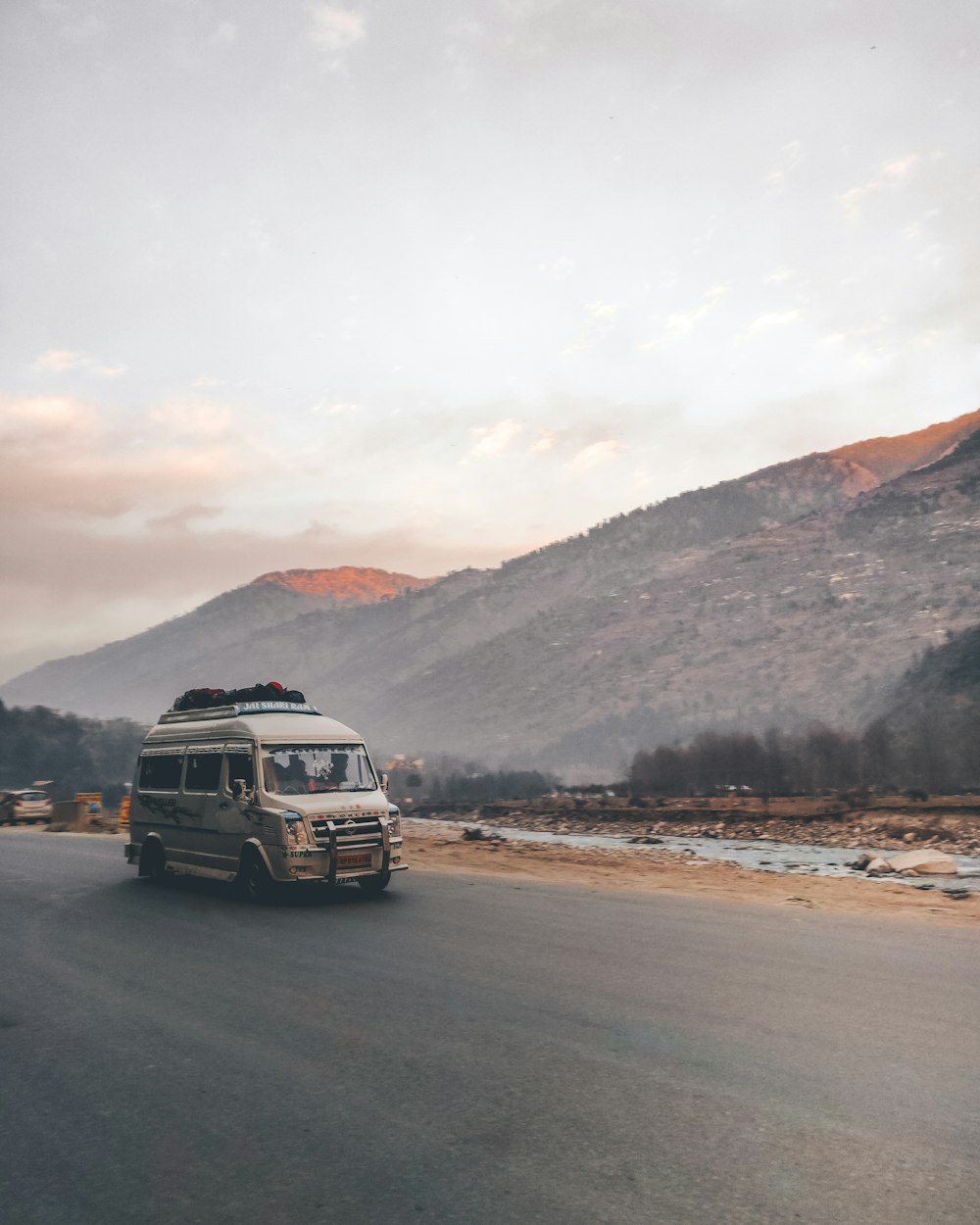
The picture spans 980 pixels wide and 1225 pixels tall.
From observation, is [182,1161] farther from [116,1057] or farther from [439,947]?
[439,947]

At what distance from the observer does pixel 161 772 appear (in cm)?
1819

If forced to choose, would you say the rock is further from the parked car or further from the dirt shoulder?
the parked car

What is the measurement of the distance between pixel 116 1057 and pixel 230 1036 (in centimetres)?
84

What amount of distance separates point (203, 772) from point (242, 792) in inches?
62.7

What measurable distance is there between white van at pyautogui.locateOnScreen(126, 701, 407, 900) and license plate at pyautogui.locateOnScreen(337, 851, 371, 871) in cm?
1

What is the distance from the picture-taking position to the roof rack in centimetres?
1673

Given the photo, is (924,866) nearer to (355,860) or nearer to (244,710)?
(355,860)

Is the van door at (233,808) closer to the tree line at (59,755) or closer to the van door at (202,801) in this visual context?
the van door at (202,801)

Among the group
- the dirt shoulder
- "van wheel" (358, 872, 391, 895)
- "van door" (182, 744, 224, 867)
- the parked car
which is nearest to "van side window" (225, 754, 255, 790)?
"van door" (182, 744, 224, 867)

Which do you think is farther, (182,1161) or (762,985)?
(762,985)

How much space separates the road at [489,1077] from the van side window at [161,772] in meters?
5.12

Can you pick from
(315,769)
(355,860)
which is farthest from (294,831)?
(315,769)

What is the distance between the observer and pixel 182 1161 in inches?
208

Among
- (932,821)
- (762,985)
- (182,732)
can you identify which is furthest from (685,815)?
Answer: (762,985)
